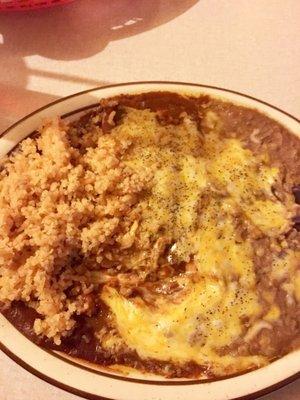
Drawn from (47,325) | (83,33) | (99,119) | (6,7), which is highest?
(6,7)

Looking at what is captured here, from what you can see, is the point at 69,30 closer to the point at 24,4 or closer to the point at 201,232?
the point at 24,4

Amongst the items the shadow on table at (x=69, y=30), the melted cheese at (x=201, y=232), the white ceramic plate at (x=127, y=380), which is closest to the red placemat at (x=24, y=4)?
the shadow on table at (x=69, y=30)

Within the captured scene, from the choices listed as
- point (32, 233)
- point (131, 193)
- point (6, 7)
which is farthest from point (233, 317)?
point (6, 7)

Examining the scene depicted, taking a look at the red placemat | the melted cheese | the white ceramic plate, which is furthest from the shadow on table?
the white ceramic plate

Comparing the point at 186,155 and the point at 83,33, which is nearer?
the point at 186,155

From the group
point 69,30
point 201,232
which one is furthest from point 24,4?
point 201,232

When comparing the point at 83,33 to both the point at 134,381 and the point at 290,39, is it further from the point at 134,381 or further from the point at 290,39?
the point at 134,381
